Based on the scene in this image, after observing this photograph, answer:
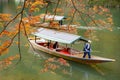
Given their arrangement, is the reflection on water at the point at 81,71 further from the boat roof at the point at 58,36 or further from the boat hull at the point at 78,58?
the boat roof at the point at 58,36

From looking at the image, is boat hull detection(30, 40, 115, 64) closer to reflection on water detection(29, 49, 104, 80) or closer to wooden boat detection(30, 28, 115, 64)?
wooden boat detection(30, 28, 115, 64)

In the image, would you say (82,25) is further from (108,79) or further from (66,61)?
(108,79)

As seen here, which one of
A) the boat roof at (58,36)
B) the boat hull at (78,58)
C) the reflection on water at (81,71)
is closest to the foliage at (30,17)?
the boat hull at (78,58)

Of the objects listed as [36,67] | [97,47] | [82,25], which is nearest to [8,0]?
[82,25]

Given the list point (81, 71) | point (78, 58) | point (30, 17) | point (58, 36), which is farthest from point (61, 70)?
point (30, 17)

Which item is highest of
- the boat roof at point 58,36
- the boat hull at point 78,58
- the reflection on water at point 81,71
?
the boat roof at point 58,36

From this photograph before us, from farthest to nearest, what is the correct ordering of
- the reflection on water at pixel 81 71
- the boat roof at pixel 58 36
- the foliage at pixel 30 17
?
the boat roof at pixel 58 36
the reflection on water at pixel 81 71
the foliage at pixel 30 17

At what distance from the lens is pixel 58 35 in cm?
2261

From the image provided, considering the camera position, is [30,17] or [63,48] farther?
[63,48]

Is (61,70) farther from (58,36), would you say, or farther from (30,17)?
(30,17)

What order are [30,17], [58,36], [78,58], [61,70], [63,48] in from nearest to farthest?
[30,17] → [61,70] → [78,58] → [58,36] → [63,48]

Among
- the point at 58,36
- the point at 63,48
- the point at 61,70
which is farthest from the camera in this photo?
the point at 63,48

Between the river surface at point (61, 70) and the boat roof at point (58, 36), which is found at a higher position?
the boat roof at point (58, 36)

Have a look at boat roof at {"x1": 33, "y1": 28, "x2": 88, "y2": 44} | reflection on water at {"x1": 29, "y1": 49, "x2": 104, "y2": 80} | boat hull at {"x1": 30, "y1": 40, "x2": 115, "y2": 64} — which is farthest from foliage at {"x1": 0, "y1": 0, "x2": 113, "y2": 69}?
boat roof at {"x1": 33, "y1": 28, "x2": 88, "y2": 44}
